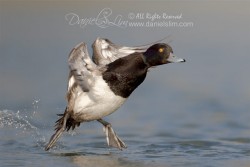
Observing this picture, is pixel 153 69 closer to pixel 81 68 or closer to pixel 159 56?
pixel 159 56

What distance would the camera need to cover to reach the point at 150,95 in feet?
39.9

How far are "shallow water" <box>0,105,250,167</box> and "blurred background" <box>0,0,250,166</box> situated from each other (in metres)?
0.06

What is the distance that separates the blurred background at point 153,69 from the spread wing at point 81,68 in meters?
1.88

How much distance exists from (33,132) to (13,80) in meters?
3.97

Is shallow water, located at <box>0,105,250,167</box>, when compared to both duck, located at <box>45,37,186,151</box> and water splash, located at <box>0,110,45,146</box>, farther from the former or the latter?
duck, located at <box>45,37,186,151</box>

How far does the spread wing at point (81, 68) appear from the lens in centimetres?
752

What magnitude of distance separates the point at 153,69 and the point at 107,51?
4.41 meters

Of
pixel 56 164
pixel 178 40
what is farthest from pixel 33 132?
pixel 178 40

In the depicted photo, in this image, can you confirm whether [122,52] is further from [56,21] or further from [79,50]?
[56,21]

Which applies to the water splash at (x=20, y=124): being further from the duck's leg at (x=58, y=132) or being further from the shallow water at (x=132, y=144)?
the duck's leg at (x=58, y=132)

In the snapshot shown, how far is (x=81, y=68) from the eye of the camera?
7.66 m

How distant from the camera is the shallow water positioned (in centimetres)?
754
